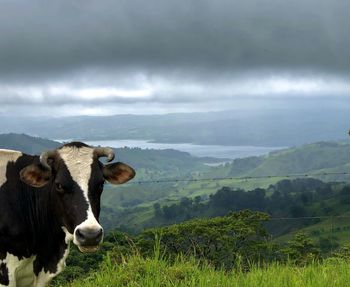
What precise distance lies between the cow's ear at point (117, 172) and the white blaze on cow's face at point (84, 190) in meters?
0.33

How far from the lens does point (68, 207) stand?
7.64 m

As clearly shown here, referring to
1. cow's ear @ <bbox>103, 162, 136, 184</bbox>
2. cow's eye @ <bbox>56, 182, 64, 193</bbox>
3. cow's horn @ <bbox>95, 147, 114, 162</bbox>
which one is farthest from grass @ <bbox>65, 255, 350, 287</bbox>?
cow's horn @ <bbox>95, 147, 114, 162</bbox>

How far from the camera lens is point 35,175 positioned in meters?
7.92

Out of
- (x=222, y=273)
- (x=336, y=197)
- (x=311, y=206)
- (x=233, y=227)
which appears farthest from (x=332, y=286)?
(x=336, y=197)

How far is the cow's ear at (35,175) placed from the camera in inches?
308

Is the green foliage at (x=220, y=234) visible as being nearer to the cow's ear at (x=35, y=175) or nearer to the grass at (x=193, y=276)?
the grass at (x=193, y=276)

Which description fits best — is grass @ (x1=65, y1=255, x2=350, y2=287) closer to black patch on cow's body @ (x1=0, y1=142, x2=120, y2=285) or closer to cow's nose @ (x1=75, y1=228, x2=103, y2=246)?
black patch on cow's body @ (x1=0, y1=142, x2=120, y2=285)

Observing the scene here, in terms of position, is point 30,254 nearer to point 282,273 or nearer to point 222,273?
point 222,273

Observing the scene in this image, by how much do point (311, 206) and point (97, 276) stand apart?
178m

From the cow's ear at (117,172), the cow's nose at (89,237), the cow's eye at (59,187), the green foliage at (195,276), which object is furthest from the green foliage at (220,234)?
the cow's nose at (89,237)

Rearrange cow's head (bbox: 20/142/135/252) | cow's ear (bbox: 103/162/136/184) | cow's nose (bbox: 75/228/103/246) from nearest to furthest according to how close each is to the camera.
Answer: cow's nose (bbox: 75/228/103/246) → cow's head (bbox: 20/142/135/252) → cow's ear (bbox: 103/162/136/184)

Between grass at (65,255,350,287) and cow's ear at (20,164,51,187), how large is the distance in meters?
2.06

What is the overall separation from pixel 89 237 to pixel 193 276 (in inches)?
79.2

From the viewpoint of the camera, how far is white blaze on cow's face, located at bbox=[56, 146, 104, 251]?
699 cm
